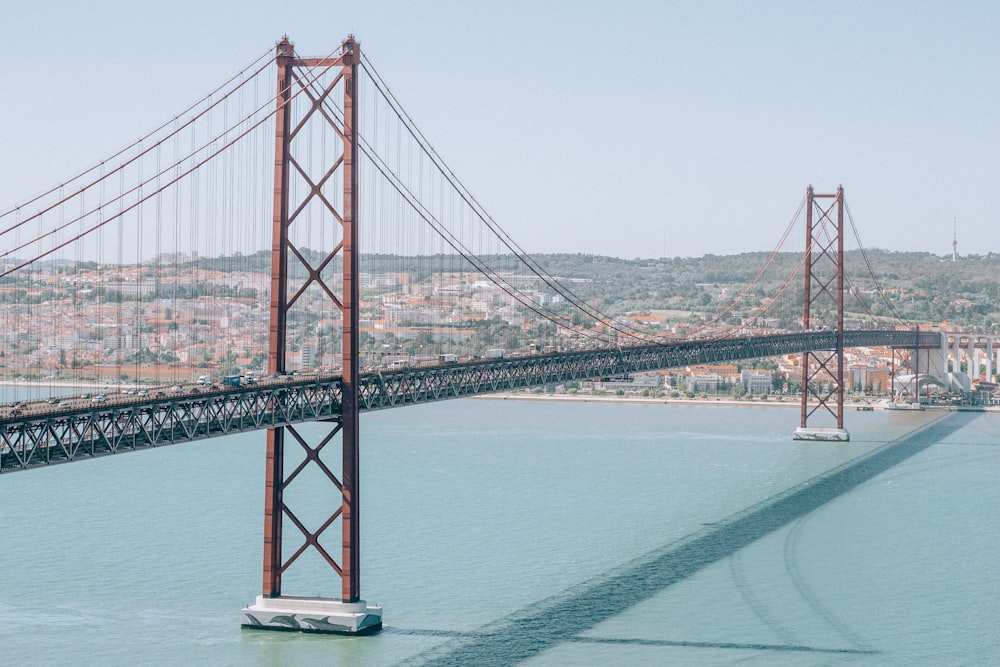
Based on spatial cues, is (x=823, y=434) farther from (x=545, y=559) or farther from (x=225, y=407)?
(x=225, y=407)

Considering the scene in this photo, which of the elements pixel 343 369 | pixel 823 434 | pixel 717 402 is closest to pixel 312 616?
pixel 343 369

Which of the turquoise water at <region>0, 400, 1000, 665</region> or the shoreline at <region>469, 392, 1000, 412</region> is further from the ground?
the shoreline at <region>469, 392, 1000, 412</region>

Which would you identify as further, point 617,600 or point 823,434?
point 823,434

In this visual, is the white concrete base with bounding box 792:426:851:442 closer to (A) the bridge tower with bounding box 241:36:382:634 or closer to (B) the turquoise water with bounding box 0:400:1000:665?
(B) the turquoise water with bounding box 0:400:1000:665

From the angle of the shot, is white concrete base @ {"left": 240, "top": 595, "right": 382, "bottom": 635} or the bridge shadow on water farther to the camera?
white concrete base @ {"left": 240, "top": 595, "right": 382, "bottom": 635}

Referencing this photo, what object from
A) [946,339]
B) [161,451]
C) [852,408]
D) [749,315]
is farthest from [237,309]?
[749,315]

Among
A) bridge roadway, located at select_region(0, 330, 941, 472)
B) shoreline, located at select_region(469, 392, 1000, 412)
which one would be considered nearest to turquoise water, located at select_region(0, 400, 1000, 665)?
bridge roadway, located at select_region(0, 330, 941, 472)

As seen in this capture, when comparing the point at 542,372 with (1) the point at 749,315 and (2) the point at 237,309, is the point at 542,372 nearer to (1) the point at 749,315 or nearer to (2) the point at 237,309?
(2) the point at 237,309
